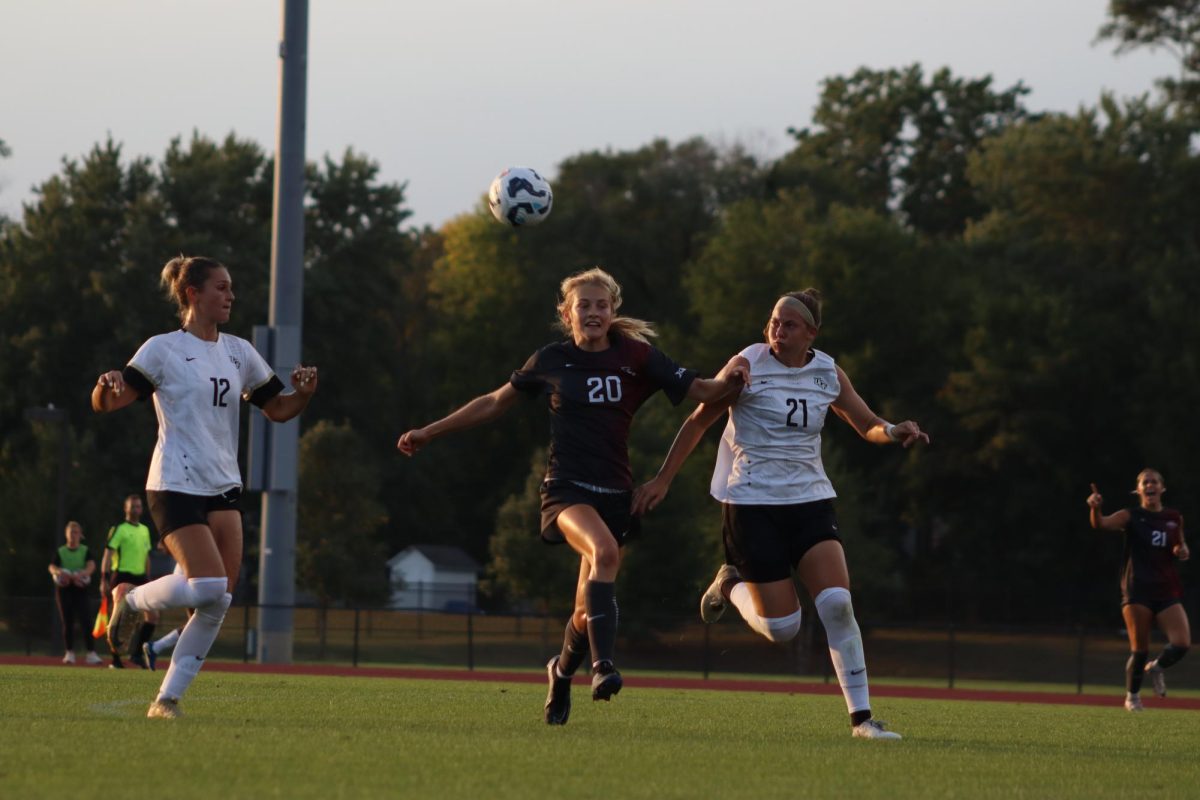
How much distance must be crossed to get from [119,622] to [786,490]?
30.6ft

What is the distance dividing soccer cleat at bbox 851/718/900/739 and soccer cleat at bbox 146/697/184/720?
329 centimetres

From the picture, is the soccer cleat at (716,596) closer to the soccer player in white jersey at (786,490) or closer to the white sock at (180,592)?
the soccer player in white jersey at (786,490)

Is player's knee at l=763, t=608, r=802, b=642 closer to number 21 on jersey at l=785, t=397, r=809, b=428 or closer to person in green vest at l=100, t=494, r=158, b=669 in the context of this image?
number 21 on jersey at l=785, t=397, r=809, b=428

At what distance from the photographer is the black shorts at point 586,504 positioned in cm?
853

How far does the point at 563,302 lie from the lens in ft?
29.8

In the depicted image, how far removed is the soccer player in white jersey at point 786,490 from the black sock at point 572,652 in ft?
2.26

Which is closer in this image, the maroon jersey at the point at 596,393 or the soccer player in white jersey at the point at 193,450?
the soccer player in white jersey at the point at 193,450

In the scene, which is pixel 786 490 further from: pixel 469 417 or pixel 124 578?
pixel 124 578

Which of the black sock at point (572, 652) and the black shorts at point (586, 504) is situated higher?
the black shorts at point (586, 504)

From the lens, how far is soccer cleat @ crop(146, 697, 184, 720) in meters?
8.59

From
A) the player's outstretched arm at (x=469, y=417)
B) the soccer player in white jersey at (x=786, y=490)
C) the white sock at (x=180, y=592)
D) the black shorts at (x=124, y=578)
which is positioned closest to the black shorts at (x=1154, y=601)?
the soccer player in white jersey at (x=786, y=490)

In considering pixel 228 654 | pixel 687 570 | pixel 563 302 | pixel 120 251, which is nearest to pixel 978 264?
pixel 687 570

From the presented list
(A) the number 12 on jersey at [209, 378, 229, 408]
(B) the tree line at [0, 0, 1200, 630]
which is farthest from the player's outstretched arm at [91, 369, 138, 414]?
(B) the tree line at [0, 0, 1200, 630]

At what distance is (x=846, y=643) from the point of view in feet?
28.9
